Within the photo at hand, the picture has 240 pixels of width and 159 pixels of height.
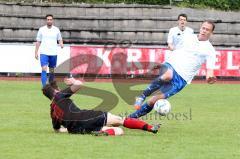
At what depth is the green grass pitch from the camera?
415 inches

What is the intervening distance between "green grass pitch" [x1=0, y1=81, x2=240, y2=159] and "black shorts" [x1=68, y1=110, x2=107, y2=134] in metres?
0.25

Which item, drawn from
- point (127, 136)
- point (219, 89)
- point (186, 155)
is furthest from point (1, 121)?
point (219, 89)

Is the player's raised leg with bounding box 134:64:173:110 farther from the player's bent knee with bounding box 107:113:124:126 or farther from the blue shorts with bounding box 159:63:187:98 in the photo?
the player's bent knee with bounding box 107:113:124:126

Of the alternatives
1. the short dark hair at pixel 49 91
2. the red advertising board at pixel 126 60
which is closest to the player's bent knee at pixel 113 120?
the short dark hair at pixel 49 91

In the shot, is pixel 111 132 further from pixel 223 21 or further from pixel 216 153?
pixel 223 21

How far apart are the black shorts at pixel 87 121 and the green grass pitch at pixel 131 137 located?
0.82 feet

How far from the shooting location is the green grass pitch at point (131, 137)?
10.5m

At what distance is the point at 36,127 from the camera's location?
45.1 ft

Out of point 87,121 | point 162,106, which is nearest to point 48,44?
point 162,106

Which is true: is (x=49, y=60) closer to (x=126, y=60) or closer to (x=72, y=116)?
(x=126, y=60)

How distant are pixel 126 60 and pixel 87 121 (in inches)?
678

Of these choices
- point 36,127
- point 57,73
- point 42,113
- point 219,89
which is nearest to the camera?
point 36,127

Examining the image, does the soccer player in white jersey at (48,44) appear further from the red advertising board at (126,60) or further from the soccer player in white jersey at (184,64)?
the soccer player in white jersey at (184,64)

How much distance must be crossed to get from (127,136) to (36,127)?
83.4 inches
